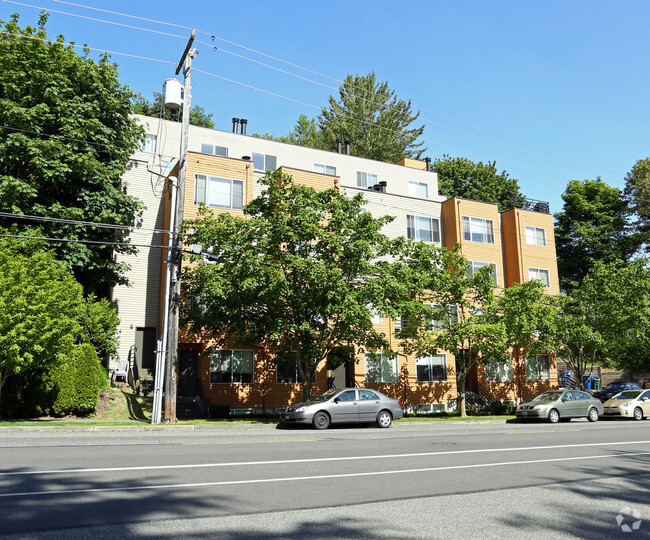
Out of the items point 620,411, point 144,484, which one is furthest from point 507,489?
point 620,411

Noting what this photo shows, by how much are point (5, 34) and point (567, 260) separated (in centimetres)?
4958

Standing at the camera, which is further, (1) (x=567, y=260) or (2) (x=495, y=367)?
(1) (x=567, y=260)

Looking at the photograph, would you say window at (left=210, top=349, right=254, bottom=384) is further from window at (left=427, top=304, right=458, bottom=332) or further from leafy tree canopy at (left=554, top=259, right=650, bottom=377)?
leafy tree canopy at (left=554, top=259, right=650, bottom=377)

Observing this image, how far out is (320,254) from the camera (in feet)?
73.6

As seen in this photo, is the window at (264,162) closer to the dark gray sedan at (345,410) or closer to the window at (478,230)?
the window at (478,230)

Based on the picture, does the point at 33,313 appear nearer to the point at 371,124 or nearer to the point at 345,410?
the point at 345,410

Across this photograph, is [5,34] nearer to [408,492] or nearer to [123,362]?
[123,362]

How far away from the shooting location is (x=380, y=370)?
3038cm

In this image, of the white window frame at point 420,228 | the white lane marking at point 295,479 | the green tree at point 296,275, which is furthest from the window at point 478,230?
the white lane marking at point 295,479

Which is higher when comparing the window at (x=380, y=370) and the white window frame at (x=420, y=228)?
the white window frame at (x=420, y=228)

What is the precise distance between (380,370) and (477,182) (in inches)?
1230

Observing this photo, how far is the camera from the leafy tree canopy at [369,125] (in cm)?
5247

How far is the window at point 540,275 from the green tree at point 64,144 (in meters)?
25.3

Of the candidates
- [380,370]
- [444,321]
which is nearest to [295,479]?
[444,321]
